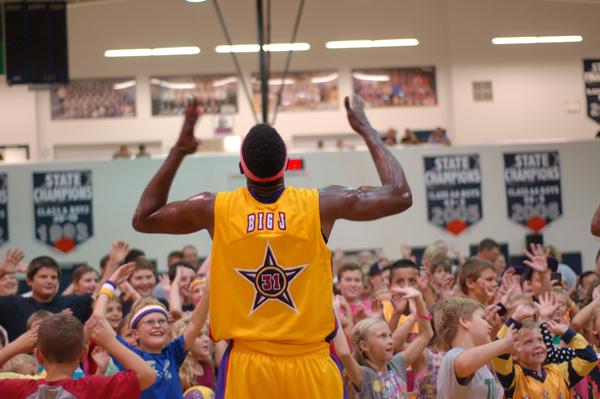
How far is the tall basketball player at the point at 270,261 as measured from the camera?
12.6ft

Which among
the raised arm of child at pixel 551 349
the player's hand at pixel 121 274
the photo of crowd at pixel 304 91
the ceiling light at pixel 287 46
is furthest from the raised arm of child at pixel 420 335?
the ceiling light at pixel 287 46

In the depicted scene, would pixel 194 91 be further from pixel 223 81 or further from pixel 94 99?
pixel 94 99

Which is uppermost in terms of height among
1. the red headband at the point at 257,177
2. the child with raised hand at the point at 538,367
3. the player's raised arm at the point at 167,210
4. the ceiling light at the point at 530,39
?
the ceiling light at the point at 530,39

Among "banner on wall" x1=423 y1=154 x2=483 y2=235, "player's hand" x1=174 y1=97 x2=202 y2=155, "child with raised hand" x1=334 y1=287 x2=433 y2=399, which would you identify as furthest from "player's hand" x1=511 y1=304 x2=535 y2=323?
"banner on wall" x1=423 y1=154 x2=483 y2=235

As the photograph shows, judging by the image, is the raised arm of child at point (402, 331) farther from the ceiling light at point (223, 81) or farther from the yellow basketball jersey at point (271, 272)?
the ceiling light at point (223, 81)

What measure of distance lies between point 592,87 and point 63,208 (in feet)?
50.2

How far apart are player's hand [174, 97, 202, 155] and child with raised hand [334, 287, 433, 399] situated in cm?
248

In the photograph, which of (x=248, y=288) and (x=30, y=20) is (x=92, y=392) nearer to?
(x=248, y=288)

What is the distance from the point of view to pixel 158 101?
24.2m

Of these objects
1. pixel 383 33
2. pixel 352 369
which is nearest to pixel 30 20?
pixel 383 33

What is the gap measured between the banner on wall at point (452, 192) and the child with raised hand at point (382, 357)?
31.3ft

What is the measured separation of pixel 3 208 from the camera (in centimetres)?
1545

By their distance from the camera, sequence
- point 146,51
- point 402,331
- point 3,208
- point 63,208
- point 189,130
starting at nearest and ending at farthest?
point 189,130 → point 402,331 → point 63,208 → point 3,208 → point 146,51

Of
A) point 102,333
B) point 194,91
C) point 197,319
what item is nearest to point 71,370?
point 102,333
